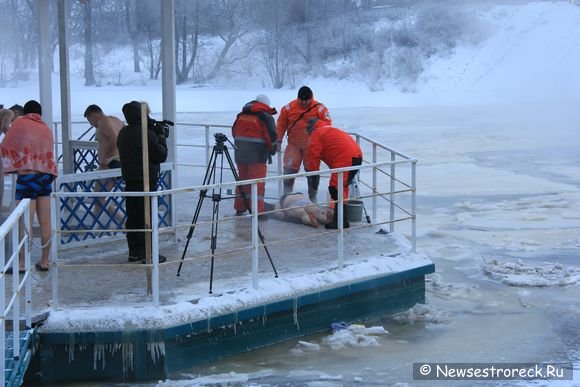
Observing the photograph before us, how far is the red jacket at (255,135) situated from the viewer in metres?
10.6

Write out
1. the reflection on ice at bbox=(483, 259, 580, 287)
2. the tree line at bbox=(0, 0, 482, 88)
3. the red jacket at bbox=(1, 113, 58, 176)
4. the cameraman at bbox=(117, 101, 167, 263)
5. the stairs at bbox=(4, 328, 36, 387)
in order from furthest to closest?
1. the tree line at bbox=(0, 0, 482, 88)
2. the reflection on ice at bbox=(483, 259, 580, 287)
3. the cameraman at bbox=(117, 101, 167, 263)
4. the red jacket at bbox=(1, 113, 58, 176)
5. the stairs at bbox=(4, 328, 36, 387)

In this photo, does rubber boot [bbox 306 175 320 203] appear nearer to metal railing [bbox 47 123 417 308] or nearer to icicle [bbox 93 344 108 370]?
metal railing [bbox 47 123 417 308]

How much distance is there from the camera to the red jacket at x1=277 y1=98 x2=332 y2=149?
36.8 feet

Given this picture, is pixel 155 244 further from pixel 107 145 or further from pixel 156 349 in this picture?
pixel 107 145

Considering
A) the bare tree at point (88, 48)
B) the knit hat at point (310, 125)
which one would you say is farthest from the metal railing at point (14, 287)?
the bare tree at point (88, 48)

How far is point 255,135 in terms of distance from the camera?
10594mm

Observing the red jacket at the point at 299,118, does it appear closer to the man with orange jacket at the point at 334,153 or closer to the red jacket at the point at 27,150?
the man with orange jacket at the point at 334,153

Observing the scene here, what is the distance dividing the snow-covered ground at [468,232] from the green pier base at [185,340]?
0.45ft

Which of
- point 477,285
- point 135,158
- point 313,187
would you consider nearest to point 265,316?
point 135,158

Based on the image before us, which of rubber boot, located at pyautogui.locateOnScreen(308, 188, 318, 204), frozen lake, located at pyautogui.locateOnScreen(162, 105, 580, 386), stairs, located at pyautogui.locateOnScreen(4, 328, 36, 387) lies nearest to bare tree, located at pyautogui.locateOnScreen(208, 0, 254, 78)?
frozen lake, located at pyautogui.locateOnScreen(162, 105, 580, 386)

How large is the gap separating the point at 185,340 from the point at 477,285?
3.95 metres

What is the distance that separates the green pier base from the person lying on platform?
69.5 inches

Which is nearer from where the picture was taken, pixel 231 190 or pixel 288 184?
pixel 288 184

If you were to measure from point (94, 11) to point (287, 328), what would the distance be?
3481cm
